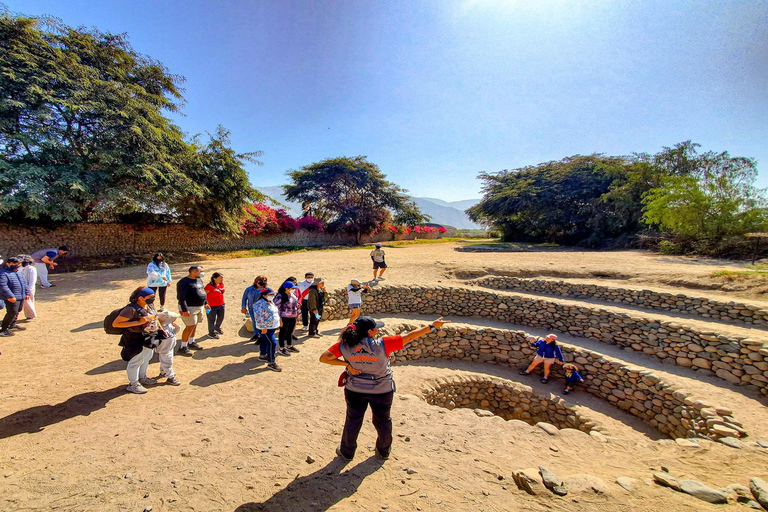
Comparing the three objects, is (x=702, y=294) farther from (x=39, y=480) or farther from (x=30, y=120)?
(x=30, y=120)

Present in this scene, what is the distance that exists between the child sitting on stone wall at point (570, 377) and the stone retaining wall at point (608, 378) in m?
0.38

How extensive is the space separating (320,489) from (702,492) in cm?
367

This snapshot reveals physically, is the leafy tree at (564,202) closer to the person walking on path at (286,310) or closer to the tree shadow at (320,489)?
the person walking on path at (286,310)

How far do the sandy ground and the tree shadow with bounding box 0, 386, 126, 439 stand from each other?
2 centimetres

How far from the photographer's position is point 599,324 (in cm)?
948

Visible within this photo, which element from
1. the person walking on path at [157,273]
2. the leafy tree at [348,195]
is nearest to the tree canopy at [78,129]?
the person walking on path at [157,273]

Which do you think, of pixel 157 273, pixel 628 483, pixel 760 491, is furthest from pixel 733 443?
pixel 157 273

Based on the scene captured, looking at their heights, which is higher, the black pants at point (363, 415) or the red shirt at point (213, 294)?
the red shirt at point (213, 294)

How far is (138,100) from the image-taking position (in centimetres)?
1351

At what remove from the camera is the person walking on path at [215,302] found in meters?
6.57

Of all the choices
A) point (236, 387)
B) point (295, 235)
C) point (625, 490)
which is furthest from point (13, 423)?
point (295, 235)

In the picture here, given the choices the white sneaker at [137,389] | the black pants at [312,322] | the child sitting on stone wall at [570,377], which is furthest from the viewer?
the child sitting on stone wall at [570,377]

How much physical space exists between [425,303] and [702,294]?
902cm

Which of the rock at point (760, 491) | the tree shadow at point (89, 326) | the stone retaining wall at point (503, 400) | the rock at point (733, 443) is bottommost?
the stone retaining wall at point (503, 400)
